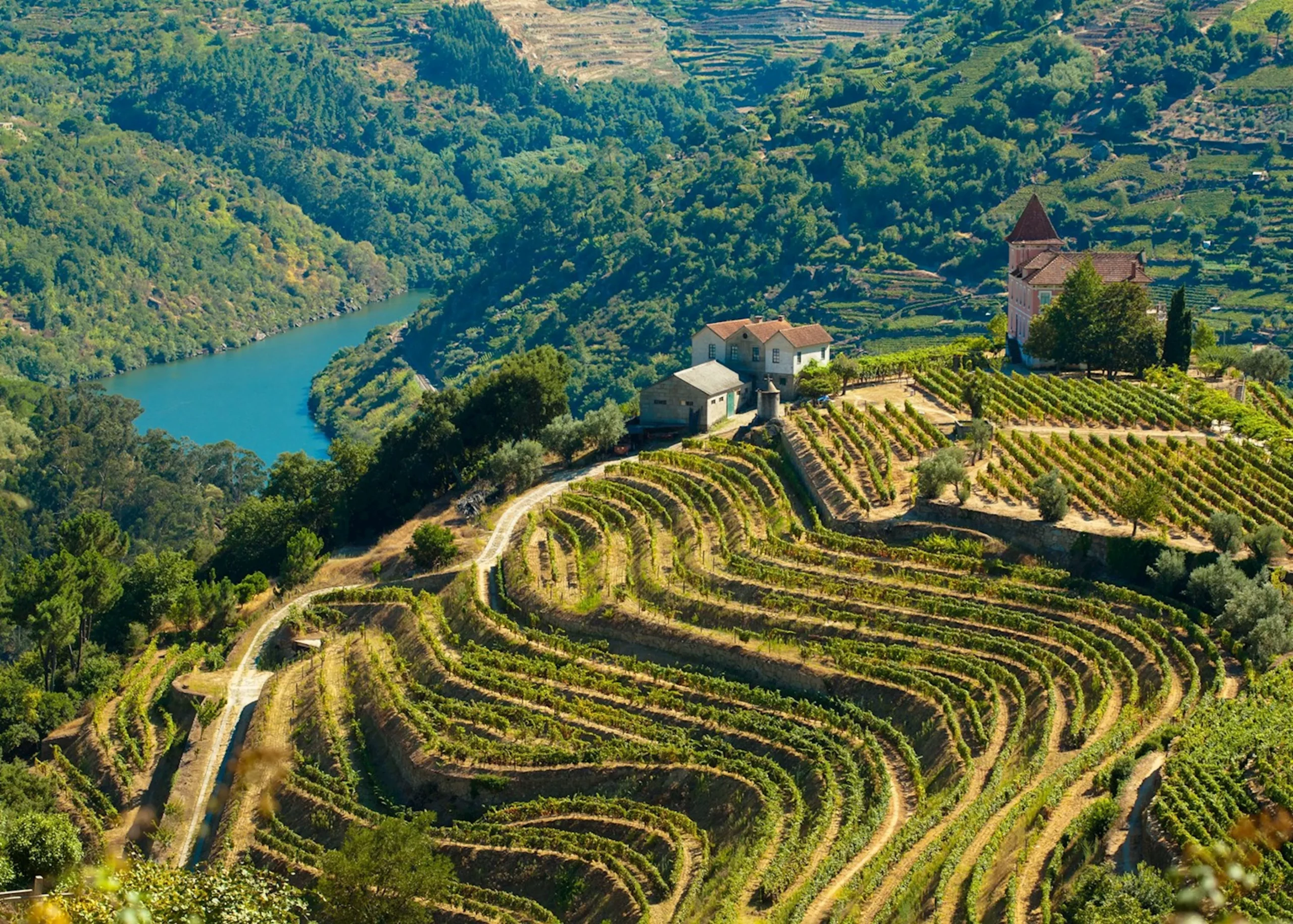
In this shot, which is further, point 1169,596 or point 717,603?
point 717,603

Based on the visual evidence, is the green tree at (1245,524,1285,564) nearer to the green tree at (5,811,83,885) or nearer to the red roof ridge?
the red roof ridge

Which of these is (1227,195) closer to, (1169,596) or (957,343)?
(957,343)

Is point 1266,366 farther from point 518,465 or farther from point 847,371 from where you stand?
point 518,465

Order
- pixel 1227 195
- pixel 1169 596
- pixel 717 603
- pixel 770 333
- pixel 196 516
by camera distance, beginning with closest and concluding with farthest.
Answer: pixel 1169 596
pixel 717 603
pixel 770 333
pixel 196 516
pixel 1227 195

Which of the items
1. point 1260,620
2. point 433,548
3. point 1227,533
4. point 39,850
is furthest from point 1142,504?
point 39,850

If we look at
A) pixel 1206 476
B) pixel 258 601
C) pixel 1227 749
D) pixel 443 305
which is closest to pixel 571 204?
pixel 443 305

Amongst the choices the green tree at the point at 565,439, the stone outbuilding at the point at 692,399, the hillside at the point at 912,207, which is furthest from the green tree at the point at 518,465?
the hillside at the point at 912,207
